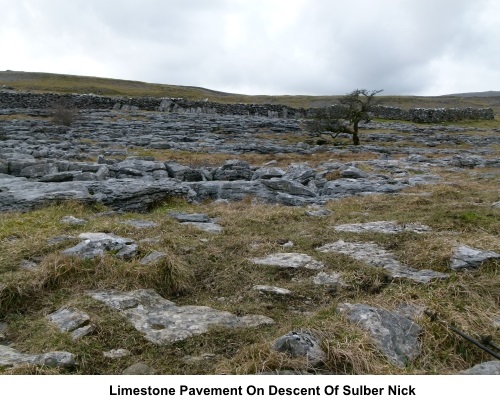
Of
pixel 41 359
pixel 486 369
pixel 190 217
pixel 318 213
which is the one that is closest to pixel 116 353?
pixel 41 359

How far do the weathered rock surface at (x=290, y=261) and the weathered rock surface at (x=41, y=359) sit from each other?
3142mm

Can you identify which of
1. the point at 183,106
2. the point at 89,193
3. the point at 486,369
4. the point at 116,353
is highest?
the point at 183,106

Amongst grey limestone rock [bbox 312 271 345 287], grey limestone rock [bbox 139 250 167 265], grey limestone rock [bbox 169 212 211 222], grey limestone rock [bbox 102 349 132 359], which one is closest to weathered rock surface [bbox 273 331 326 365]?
grey limestone rock [bbox 102 349 132 359]

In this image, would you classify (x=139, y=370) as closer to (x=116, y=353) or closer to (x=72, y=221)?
(x=116, y=353)

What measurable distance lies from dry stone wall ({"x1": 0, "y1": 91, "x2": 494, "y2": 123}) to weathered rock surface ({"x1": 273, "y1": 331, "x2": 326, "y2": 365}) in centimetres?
4307

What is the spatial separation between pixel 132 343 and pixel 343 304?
2249 millimetres

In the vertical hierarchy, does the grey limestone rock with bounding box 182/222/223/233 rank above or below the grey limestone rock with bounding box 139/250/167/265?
below

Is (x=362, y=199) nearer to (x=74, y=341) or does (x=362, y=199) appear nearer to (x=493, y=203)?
(x=493, y=203)

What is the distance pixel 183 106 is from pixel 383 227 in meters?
43.6

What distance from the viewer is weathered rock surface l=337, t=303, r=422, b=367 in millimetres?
3943

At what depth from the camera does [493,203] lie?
10305 mm

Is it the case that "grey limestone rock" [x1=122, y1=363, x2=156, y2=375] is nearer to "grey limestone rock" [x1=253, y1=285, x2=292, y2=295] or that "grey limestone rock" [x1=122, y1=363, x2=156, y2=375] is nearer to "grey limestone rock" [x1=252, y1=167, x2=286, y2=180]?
"grey limestone rock" [x1=253, y1=285, x2=292, y2=295]

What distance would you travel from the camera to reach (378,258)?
644 cm
